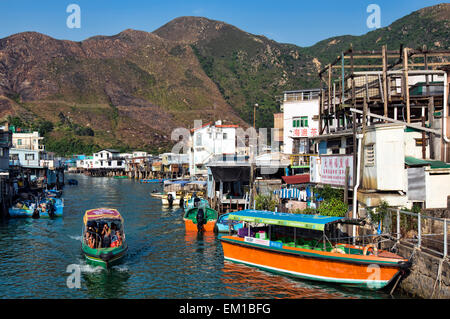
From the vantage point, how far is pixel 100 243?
1071 inches

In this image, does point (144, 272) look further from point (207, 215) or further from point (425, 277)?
point (425, 277)

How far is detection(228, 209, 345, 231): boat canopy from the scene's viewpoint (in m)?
22.5

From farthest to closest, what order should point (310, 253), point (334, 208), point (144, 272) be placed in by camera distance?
point (334, 208) < point (144, 272) < point (310, 253)

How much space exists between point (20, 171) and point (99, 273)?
43454 mm

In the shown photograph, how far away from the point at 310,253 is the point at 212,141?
50513 mm

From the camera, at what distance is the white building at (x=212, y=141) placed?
69.8m

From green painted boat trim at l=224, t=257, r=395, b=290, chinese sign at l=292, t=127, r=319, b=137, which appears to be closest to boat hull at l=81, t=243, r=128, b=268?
green painted boat trim at l=224, t=257, r=395, b=290

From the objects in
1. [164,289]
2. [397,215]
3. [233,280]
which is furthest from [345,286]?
[164,289]

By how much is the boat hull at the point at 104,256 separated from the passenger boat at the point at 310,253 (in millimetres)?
6870

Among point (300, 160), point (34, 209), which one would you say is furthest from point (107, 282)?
point (34, 209)

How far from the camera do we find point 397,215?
71.1 ft

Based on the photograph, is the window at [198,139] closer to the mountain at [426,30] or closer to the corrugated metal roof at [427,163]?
the corrugated metal roof at [427,163]

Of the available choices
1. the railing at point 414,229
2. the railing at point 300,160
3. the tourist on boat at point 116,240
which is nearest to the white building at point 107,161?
the railing at point 300,160
